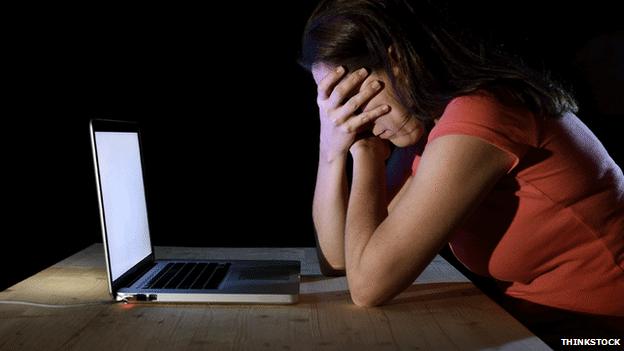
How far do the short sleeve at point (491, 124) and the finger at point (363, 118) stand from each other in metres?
0.22

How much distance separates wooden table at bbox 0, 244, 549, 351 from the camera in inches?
36.5

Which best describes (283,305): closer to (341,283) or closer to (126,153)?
(341,283)

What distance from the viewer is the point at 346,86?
137 cm

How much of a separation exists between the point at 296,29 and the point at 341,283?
1.16 meters

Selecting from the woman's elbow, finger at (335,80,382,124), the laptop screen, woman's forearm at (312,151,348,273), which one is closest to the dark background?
the laptop screen

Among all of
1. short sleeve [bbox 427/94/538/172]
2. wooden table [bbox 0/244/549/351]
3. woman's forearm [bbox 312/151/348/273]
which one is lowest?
wooden table [bbox 0/244/549/351]

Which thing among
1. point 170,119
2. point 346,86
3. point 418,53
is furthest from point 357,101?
point 170,119

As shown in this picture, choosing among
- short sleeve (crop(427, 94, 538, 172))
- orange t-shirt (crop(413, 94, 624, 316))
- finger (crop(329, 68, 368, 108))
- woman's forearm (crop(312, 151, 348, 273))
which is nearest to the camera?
short sleeve (crop(427, 94, 538, 172))

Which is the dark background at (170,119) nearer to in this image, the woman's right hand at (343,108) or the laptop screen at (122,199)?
the laptop screen at (122,199)

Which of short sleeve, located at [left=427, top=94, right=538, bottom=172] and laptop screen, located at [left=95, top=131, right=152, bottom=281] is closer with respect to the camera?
short sleeve, located at [left=427, top=94, right=538, bottom=172]

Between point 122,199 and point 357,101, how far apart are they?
1.63 ft

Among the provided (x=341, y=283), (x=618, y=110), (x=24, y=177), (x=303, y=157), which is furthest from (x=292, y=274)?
(x=618, y=110)

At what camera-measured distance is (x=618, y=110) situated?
2928 mm

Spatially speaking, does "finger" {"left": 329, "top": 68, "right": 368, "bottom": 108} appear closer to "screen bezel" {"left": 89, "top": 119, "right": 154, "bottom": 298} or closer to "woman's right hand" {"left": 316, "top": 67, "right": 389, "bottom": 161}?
"woman's right hand" {"left": 316, "top": 67, "right": 389, "bottom": 161}
